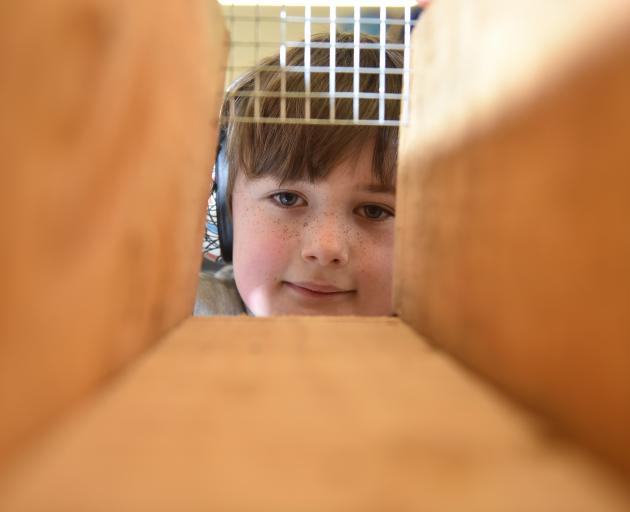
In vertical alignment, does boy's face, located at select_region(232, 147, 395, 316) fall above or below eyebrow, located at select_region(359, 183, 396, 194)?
below

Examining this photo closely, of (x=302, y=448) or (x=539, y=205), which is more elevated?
(x=539, y=205)

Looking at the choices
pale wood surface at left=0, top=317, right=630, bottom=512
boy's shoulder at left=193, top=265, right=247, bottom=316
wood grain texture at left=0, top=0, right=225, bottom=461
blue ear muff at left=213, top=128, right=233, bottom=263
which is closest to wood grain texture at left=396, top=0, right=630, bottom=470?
pale wood surface at left=0, top=317, right=630, bottom=512

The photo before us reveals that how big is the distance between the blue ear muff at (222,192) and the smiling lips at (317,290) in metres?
0.27

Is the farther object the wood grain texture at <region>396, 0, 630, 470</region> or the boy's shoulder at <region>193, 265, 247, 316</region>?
the boy's shoulder at <region>193, 265, 247, 316</region>

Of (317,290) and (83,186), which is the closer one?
(83,186)

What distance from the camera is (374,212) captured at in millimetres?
1134

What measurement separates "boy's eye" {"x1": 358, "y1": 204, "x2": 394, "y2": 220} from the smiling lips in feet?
0.57

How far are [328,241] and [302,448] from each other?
2.78 feet

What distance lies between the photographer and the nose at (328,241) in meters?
1.08

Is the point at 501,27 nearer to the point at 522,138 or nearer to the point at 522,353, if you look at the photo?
the point at 522,138

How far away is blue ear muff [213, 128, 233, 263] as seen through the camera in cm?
129

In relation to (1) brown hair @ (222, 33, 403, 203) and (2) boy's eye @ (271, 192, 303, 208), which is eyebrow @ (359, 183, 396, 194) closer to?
(1) brown hair @ (222, 33, 403, 203)

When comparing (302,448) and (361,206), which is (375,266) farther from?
(302,448)

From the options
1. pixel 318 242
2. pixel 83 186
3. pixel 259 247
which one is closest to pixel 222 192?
pixel 259 247
